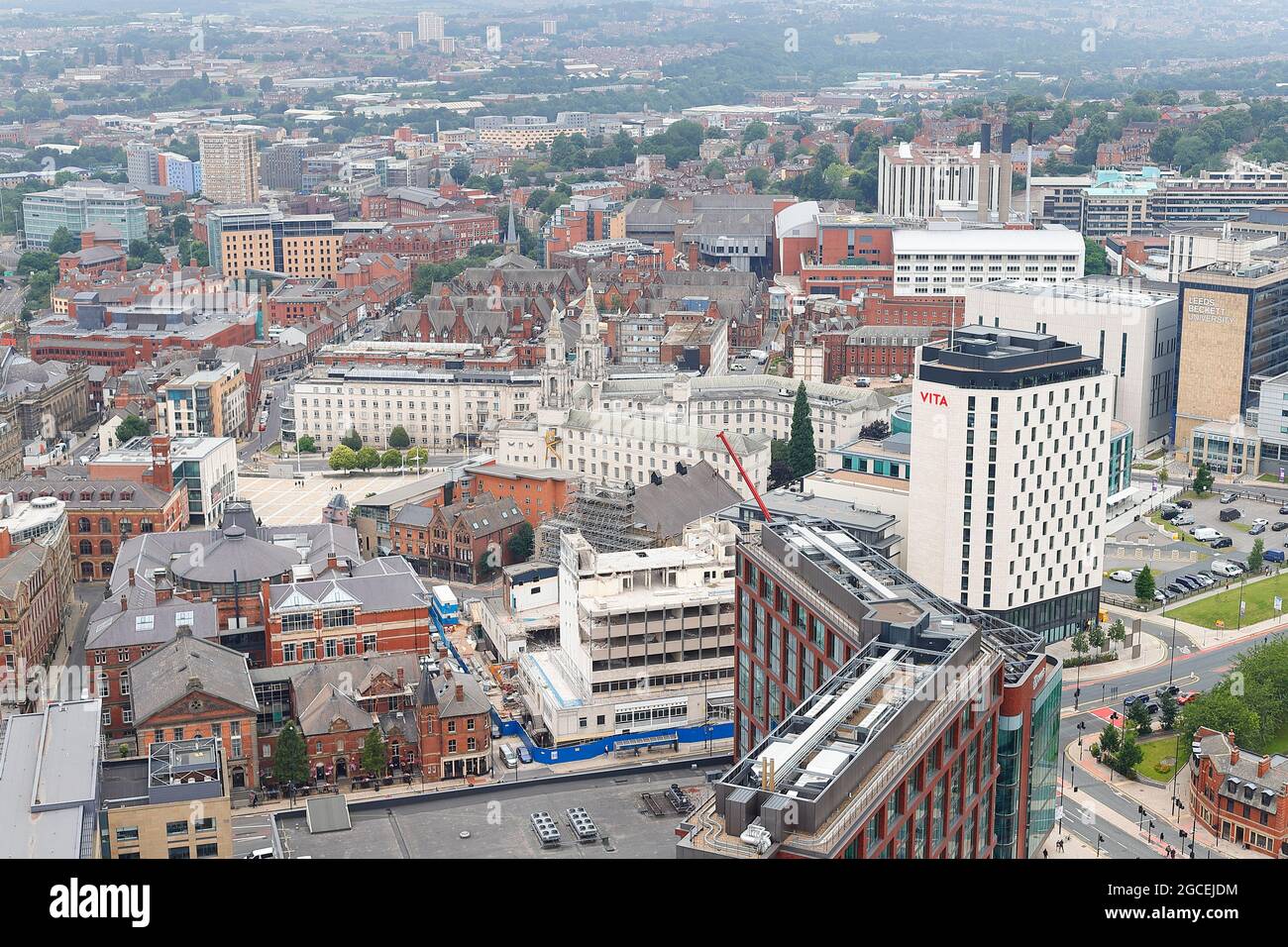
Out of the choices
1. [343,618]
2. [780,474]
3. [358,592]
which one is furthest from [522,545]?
[343,618]

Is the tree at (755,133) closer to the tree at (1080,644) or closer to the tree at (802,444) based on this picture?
the tree at (802,444)

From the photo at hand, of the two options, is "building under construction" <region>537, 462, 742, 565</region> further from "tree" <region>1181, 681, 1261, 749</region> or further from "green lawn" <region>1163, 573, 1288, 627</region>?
"tree" <region>1181, 681, 1261, 749</region>

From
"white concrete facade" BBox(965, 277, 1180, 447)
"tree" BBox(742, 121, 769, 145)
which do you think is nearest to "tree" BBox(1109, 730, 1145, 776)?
"white concrete facade" BBox(965, 277, 1180, 447)

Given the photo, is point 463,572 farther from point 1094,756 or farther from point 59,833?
point 59,833

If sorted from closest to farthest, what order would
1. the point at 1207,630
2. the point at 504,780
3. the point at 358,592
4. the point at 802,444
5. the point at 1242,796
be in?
1. the point at 1242,796
2. the point at 504,780
3. the point at 358,592
4. the point at 1207,630
5. the point at 802,444

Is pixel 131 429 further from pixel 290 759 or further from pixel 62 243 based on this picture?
pixel 62 243

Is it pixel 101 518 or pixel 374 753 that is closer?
pixel 374 753
